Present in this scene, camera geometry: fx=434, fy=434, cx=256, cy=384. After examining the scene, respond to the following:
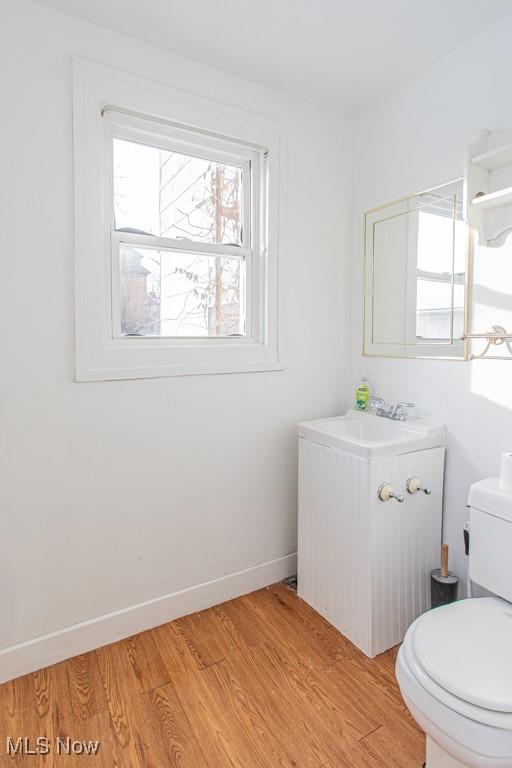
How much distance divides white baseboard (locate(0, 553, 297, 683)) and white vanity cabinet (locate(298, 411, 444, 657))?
0.27 m

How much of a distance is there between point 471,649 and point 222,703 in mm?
839

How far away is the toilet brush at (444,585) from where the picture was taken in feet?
5.58

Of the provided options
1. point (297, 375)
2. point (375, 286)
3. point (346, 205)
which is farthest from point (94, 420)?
point (346, 205)

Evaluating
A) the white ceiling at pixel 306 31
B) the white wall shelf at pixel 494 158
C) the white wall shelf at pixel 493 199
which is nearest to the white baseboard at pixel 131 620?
the white wall shelf at pixel 493 199

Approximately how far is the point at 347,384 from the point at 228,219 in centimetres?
105

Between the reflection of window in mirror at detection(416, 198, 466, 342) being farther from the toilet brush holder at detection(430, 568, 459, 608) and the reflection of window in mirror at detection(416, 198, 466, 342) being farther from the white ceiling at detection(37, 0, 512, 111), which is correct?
the toilet brush holder at detection(430, 568, 459, 608)

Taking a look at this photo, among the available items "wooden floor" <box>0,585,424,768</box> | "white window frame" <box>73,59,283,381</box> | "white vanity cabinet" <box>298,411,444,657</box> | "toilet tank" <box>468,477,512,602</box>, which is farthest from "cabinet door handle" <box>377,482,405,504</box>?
"white window frame" <box>73,59,283,381</box>

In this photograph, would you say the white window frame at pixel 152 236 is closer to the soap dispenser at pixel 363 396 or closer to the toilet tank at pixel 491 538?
the soap dispenser at pixel 363 396

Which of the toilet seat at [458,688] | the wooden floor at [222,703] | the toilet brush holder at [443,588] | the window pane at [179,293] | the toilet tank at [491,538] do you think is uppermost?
the window pane at [179,293]

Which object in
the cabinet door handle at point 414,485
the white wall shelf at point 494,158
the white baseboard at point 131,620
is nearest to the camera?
the white wall shelf at point 494,158

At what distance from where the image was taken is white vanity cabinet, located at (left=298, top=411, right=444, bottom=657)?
164 cm

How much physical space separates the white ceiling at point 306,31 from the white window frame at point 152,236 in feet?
0.54

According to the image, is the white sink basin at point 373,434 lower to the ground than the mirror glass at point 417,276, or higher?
lower

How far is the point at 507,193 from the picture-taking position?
1.45 metres
